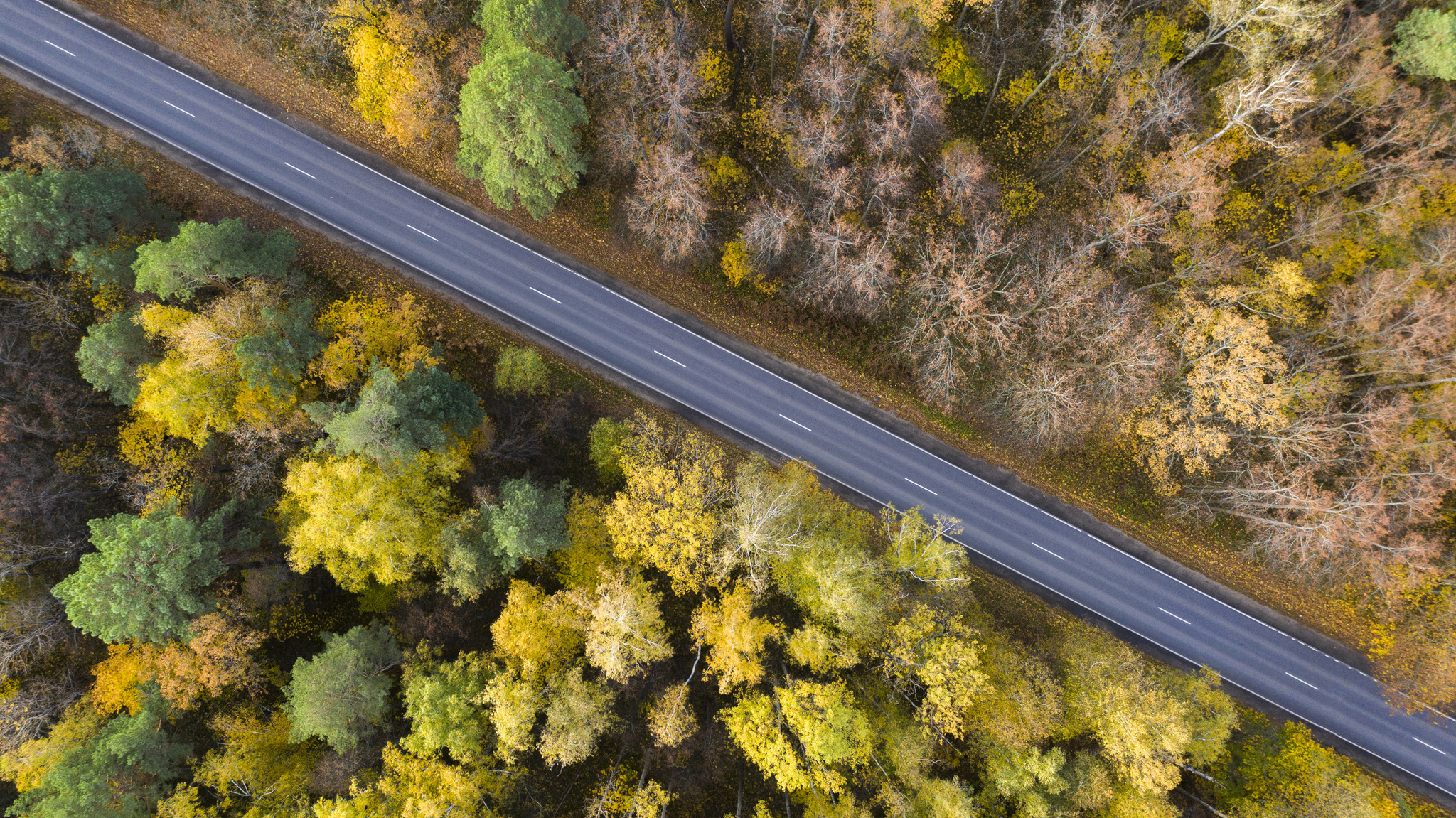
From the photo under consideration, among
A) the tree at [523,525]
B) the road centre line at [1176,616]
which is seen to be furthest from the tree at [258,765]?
the road centre line at [1176,616]

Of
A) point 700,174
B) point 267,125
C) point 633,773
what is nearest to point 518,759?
point 633,773

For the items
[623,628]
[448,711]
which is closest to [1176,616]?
[623,628]

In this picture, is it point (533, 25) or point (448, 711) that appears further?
point (533, 25)

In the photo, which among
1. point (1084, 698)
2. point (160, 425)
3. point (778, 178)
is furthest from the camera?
point (778, 178)

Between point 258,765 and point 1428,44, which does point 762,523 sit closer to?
point 258,765

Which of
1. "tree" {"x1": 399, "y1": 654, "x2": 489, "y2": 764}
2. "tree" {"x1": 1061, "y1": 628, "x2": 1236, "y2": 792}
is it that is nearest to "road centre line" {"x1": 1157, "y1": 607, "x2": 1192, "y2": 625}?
"tree" {"x1": 1061, "y1": 628, "x2": 1236, "y2": 792}

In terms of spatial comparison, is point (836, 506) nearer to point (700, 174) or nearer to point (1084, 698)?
point (1084, 698)

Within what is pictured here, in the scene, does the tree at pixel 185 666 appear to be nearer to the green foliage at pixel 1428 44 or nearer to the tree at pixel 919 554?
the tree at pixel 919 554
